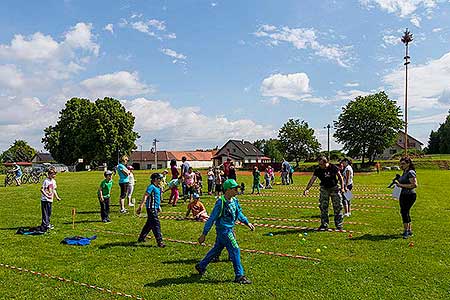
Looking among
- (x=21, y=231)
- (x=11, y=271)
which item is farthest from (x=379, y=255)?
(x=21, y=231)

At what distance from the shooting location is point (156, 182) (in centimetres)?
953

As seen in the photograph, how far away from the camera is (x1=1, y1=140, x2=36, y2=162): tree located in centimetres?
13612

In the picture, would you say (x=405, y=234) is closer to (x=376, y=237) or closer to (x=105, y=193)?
(x=376, y=237)

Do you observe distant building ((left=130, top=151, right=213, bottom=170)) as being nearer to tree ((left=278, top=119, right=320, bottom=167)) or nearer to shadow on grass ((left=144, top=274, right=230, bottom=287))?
tree ((left=278, top=119, right=320, bottom=167))

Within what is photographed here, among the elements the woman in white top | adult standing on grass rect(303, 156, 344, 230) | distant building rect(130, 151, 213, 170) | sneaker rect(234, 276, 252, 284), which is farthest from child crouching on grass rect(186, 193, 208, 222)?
distant building rect(130, 151, 213, 170)

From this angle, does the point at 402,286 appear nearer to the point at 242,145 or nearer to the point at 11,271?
the point at 11,271

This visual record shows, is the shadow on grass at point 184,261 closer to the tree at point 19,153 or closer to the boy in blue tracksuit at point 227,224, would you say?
the boy in blue tracksuit at point 227,224

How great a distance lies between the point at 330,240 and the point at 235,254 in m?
3.96

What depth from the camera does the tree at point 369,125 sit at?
6656 cm

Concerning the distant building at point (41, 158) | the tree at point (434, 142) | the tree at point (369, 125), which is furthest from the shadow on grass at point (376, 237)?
the distant building at point (41, 158)

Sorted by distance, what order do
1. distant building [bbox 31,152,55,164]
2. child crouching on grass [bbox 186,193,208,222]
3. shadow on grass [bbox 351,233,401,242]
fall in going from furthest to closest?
distant building [bbox 31,152,55,164], child crouching on grass [bbox 186,193,208,222], shadow on grass [bbox 351,233,401,242]

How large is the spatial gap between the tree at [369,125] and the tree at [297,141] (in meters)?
9.19

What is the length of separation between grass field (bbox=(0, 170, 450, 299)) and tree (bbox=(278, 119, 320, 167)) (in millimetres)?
67121

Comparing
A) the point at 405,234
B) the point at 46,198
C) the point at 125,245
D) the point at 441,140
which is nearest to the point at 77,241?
the point at 125,245
